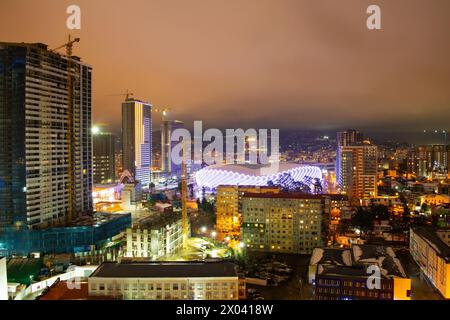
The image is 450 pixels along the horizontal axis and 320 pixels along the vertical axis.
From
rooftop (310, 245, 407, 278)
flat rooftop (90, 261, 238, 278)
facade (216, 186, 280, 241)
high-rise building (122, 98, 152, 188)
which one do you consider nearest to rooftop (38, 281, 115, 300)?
flat rooftop (90, 261, 238, 278)

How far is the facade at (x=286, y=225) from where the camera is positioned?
7105 mm

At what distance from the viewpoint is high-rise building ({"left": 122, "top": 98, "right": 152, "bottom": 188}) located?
1783 cm

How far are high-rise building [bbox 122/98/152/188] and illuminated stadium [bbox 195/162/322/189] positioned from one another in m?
3.99

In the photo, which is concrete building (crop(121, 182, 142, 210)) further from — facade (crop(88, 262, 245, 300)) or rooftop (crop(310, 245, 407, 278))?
facade (crop(88, 262, 245, 300))

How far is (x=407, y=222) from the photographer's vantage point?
872cm

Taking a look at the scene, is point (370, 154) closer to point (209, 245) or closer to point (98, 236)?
point (209, 245)

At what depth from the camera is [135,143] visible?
1798 cm

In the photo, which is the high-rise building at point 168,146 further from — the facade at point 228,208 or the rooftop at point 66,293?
the rooftop at point 66,293

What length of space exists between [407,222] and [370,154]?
17.8ft

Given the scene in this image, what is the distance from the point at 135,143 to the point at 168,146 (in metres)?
3.85
